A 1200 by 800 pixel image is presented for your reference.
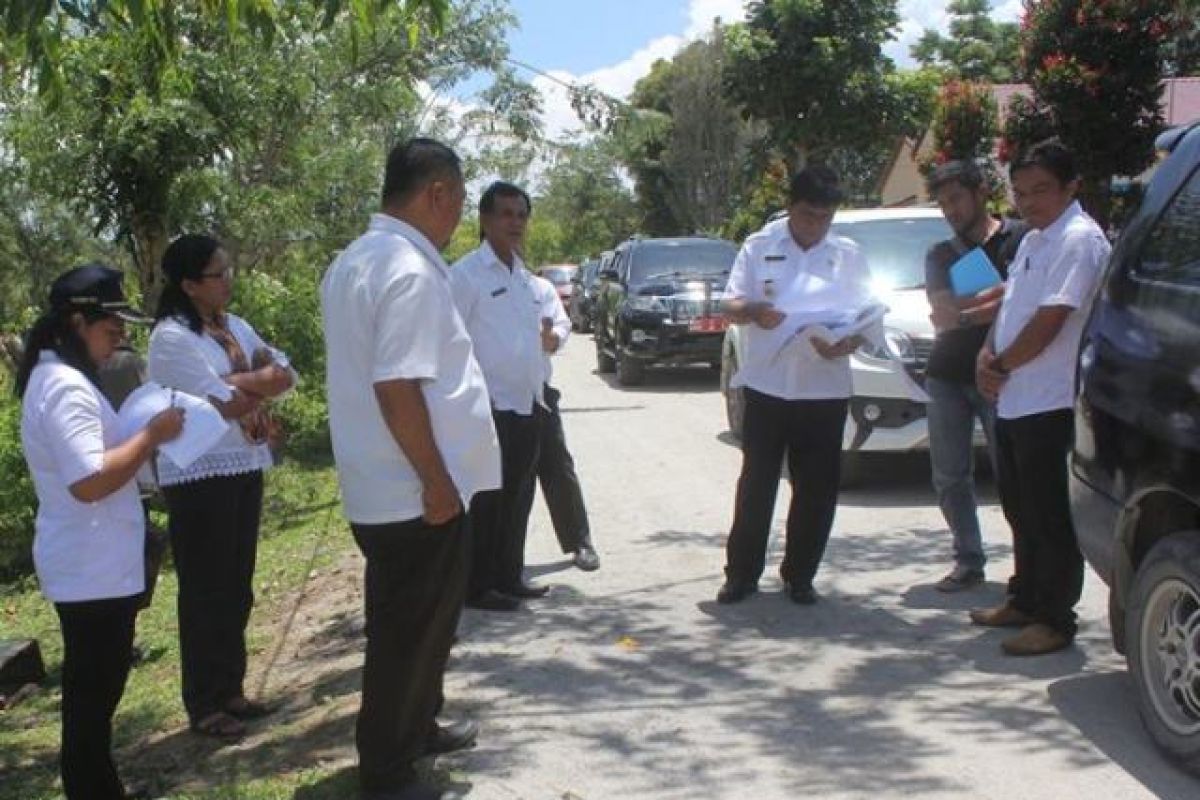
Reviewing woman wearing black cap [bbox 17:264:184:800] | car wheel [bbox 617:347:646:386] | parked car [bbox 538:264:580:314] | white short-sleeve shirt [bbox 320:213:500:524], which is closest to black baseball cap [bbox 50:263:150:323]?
woman wearing black cap [bbox 17:264:184:800]

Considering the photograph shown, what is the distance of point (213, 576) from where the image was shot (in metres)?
4.48

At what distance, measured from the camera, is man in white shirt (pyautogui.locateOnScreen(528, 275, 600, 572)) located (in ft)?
20.7

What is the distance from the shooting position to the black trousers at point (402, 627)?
11.6 ft

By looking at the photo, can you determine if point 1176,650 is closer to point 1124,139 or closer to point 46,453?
point 46,453

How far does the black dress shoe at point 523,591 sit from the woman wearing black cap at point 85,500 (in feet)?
7.68

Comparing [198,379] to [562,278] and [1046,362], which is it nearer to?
[1046,362]

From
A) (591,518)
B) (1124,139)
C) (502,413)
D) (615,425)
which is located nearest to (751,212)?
(1124,139)

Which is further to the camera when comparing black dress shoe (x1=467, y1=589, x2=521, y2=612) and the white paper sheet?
black dress shoe (x1=467, y1=589, x2=521, y2=612)

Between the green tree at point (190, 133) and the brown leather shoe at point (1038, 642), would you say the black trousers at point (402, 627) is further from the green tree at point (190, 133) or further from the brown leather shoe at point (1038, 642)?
the green tree at point (190, 133)

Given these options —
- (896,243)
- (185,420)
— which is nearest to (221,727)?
(185,420)

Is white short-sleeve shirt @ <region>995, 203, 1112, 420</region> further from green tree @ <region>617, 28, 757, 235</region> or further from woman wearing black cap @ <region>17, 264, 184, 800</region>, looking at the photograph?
green tree @ <region>617, 28, 757, 235</region>

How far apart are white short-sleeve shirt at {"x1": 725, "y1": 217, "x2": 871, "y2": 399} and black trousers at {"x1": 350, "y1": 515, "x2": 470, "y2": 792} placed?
7.51 ft

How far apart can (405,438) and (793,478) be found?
276cm

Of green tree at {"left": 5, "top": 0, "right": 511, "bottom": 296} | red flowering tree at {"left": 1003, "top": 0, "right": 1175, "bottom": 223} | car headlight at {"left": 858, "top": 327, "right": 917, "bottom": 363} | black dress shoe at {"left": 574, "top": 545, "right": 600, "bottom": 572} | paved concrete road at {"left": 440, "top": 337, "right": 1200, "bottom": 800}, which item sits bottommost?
paved concrete road at {"left": 440, "top": 337, "right": 1200, "bottom": 800}
